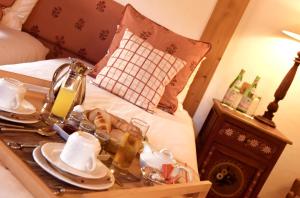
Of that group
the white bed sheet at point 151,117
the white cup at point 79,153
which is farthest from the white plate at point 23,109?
the white bed sheet at point 151,117

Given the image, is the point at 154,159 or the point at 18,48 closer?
the point at 154,159

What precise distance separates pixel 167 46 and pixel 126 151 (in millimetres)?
1244

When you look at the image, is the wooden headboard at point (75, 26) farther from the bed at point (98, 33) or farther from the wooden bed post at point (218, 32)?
the wooden bed post at point (218, 32)

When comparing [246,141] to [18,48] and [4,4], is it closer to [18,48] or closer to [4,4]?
[18,48]

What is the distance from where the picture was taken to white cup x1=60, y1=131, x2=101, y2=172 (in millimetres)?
974

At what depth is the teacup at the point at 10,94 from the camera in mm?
1125

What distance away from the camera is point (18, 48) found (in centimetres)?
219

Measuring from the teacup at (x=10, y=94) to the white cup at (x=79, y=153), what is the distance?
0.87 ft

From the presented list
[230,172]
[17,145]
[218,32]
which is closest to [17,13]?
[218,32]

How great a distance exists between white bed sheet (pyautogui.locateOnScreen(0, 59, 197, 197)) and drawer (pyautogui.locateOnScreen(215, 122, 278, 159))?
1.11 feet

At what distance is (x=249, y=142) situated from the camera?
2506 mm

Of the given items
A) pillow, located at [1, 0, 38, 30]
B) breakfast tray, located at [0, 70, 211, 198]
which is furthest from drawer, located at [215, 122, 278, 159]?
pillow, located at [1, 0, 38, 30]

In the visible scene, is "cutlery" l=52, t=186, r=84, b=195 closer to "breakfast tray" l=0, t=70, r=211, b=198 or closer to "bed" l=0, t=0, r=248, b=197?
"breakfast tray" l=0, t=70, r=211, b=198

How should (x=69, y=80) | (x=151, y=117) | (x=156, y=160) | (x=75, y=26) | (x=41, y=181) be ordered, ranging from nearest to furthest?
1. (x=41, y=181)
2. (x=156, y=160)
3. (x=69, y=80)
4. (x=151, y=117)
5. (x=75, y=26)
